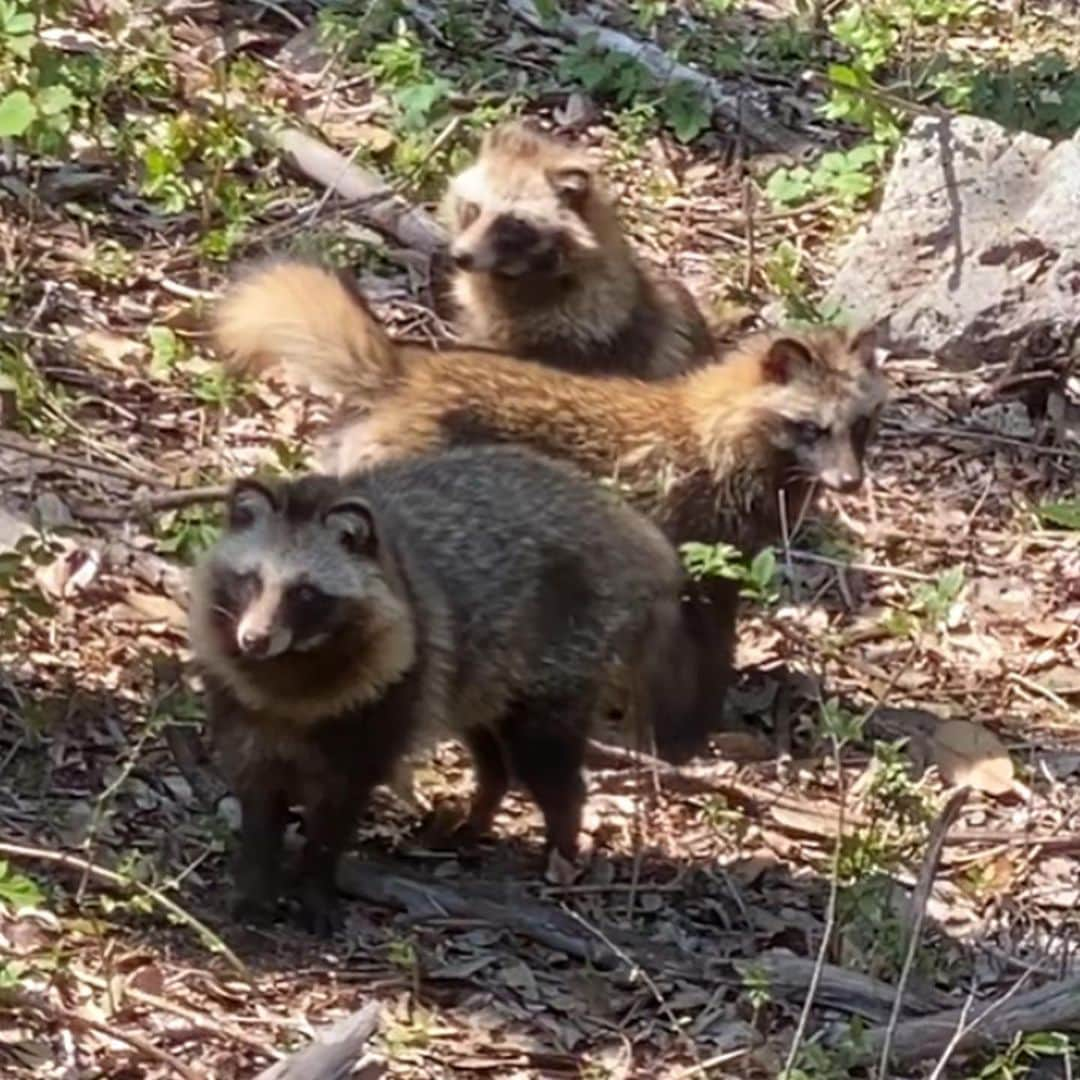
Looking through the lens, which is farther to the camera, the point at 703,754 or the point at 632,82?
the point at 632,82

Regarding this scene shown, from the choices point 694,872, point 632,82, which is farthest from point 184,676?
point 632,82

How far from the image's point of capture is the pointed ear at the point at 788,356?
8.06 m

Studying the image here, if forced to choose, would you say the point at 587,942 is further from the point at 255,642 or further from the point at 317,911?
the point at 255,642

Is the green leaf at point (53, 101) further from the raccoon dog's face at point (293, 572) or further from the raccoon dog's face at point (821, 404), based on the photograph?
the raccoon dog's face at point (293, 572)

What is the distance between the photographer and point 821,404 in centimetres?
806

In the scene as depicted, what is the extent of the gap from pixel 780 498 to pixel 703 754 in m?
0.81

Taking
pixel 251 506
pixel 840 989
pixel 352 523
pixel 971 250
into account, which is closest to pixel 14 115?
pixel 251 506

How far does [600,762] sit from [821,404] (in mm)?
1255

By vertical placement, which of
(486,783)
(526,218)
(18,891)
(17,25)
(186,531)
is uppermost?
(17,25)

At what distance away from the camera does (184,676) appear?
6.98 metres

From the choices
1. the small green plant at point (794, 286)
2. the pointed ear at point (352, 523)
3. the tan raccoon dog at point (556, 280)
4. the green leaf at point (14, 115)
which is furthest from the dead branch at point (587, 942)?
the small green plant at point (794, 286)

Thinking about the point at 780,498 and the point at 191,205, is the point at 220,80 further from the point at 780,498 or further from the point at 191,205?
the point at 780,498

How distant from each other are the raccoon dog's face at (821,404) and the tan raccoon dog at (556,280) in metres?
0.89

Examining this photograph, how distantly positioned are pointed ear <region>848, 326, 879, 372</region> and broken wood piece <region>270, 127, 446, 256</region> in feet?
6.67
